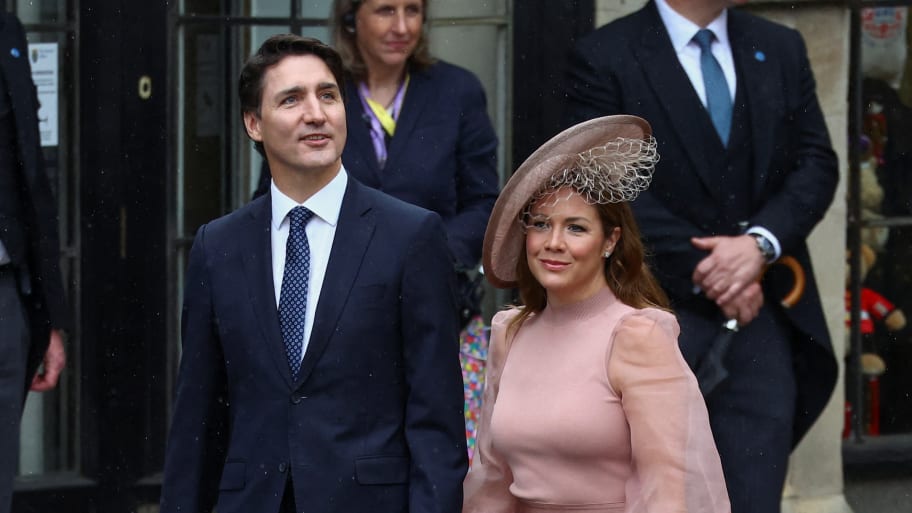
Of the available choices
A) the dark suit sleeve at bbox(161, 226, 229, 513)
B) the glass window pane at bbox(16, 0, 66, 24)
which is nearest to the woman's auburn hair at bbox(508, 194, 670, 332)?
the dark suit sleeve at bbox(161, 226, 229, 513)

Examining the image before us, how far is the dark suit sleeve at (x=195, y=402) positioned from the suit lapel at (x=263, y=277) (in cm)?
13

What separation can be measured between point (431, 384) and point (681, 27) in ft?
7.20

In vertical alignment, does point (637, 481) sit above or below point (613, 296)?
below

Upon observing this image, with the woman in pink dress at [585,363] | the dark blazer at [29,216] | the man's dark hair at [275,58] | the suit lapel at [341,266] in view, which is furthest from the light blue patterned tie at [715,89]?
the dark blazer at [29,216]

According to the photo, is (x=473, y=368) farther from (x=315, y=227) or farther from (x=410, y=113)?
(x=315, y=227)

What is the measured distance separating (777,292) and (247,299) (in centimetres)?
228

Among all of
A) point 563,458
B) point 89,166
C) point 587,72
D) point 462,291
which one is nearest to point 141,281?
point 89,166

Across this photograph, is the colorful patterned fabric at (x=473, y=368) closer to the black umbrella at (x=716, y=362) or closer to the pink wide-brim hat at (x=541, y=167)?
the black umbrella at (x=716, y=362)

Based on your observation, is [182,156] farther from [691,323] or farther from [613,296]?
[613,296]

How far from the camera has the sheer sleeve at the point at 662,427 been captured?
4.87m

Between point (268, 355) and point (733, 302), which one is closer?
point (268, 355)

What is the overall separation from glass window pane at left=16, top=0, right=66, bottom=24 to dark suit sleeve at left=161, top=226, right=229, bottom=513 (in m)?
2.77

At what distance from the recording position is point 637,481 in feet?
16.2

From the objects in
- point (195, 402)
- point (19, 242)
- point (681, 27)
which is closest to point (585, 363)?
point (195, 402)
